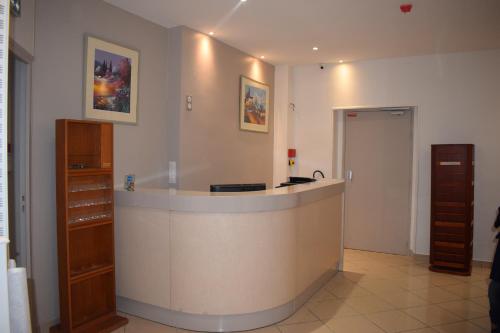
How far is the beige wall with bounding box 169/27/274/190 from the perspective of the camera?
4570 mm

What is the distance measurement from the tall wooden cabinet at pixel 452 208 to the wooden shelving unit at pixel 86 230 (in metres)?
4.11

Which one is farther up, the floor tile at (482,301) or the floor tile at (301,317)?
the floor tile at (301,317)

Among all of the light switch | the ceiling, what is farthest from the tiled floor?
the ceiling

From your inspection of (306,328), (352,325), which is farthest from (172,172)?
(352,325)

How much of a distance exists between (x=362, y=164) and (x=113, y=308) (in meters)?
4.45

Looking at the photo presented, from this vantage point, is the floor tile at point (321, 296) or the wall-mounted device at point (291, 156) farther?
the wall-mounted device at point (291, 156)

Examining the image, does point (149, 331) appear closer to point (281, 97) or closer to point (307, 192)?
point (307, 192)

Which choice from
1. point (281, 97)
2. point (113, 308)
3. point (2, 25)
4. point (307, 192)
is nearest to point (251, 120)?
point (281, 97)

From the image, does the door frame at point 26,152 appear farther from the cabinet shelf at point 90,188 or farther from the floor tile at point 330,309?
the floor tile at point 330,309

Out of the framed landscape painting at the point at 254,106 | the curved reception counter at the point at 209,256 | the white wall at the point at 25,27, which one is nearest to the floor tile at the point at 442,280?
the curved reception counter at the point at 209,256

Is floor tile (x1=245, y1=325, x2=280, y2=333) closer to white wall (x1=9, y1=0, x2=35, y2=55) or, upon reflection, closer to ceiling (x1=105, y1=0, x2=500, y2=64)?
white wall (x1=9, y1=0, x2=35, y2=55)

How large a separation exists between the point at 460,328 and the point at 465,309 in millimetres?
548

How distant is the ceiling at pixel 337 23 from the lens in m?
3.81

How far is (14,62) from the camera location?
3.04 meters
